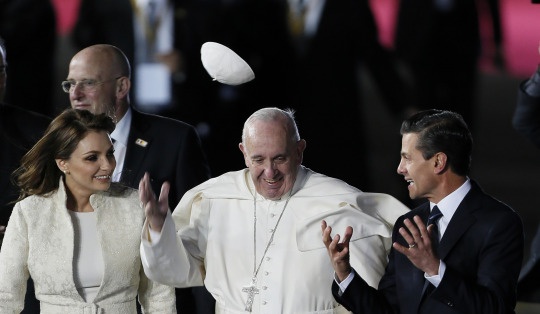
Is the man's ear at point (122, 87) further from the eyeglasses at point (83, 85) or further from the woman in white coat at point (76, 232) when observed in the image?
the woman in white coat at point (76, 232)

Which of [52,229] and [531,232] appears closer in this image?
[52,229]

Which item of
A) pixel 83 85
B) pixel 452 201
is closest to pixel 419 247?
pixel 452 201

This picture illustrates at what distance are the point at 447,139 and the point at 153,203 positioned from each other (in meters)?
1.02

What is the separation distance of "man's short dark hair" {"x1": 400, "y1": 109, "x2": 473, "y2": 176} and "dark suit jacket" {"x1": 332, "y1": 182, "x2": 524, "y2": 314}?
0.11 m

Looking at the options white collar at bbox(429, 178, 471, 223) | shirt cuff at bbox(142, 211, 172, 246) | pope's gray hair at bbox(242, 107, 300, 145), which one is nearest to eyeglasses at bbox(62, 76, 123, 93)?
pope's gray hair at bbox(242, 107, 300, 145)

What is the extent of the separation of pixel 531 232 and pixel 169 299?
5056 millimetres

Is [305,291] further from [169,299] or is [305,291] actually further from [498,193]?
[498,193]

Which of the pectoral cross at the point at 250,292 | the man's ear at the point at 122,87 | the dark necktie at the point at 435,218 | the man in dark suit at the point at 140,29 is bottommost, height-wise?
the pectoral cross at the point at 250,292

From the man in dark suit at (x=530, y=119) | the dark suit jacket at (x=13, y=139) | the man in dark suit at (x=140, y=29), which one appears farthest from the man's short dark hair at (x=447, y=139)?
the man in dark suit at (x=140, y=29)

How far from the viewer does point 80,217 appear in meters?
5.55

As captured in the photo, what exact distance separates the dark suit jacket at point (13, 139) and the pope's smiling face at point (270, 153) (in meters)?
1.20

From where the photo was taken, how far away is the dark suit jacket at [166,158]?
21.1 ft

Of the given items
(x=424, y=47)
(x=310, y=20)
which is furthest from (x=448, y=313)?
(x=424, y=47)

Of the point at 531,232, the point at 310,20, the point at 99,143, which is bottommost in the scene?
the point at 531,232
